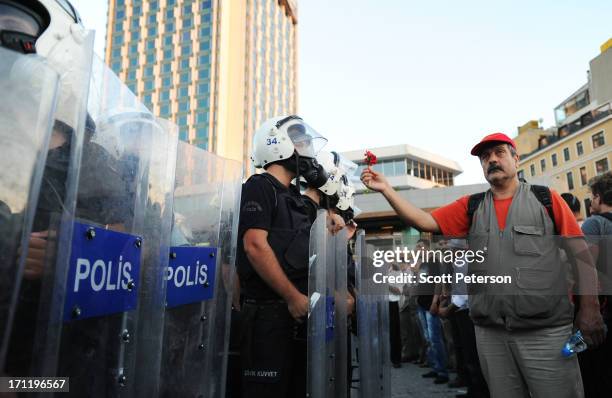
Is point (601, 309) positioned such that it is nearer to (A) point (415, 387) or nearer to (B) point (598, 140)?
(A) point (415, 387)

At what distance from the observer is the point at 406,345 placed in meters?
7.16

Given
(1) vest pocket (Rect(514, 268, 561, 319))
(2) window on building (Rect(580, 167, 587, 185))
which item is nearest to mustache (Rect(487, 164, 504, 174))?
(1) vest pocket (Rect(514, 268, 561, 319))

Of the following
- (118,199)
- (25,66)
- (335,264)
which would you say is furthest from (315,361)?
(25,66)

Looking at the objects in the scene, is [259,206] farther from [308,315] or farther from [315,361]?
[315,361]

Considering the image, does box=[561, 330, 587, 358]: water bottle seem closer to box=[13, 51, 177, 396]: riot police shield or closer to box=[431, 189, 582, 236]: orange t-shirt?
box=[431, 189, 582, 236]: orange t-shirt

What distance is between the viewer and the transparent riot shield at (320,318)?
1797 millimetres

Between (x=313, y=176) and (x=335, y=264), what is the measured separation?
66cm

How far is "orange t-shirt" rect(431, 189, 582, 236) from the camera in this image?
230 centimetres

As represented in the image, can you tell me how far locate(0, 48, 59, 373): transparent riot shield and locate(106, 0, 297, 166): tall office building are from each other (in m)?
50.5

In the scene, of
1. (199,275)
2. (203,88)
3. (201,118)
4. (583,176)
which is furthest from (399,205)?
(203,88)

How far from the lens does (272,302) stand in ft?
6.88

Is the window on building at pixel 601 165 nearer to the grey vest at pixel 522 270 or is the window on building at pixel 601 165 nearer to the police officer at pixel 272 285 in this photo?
the grey vest at pixel 522 270

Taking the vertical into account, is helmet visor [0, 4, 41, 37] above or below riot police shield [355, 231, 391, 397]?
above

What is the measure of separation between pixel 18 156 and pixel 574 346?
252 cm
